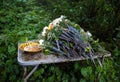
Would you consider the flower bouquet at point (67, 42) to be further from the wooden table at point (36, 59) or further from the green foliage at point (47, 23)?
the green foliage at point (47, 23)

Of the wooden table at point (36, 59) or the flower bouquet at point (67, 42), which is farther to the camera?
the flower bouquet at point (67, 42)

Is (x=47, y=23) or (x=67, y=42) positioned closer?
(x=67, y=42)

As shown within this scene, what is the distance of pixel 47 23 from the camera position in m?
5.17

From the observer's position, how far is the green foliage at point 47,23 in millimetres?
3678

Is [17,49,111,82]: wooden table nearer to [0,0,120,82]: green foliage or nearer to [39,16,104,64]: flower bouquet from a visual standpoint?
[39,16,104,64]: flower bouquet

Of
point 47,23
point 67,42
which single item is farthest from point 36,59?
point 47,23

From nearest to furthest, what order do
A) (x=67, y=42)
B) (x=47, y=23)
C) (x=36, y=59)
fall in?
(x=36, y=59) < (x=67, y=42) < (x=47, y=23)

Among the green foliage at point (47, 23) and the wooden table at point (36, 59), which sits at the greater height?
the wooden table at point (36, 59)

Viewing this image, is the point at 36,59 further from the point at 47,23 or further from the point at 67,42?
the point at 47,23

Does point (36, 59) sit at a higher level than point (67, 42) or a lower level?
lower

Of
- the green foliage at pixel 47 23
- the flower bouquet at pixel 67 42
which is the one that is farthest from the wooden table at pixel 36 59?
the green foliage at pixel 47 23

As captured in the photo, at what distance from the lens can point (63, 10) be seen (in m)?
5.99

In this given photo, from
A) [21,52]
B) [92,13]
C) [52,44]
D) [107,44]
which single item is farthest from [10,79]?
[92,13]

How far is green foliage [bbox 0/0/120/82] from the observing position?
3.68 m
